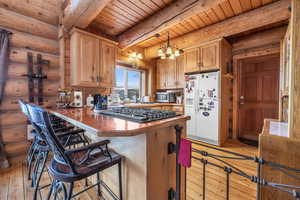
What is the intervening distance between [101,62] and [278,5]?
3.41m

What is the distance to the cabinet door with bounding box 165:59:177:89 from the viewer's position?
4.18m

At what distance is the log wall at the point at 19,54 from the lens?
212 cm

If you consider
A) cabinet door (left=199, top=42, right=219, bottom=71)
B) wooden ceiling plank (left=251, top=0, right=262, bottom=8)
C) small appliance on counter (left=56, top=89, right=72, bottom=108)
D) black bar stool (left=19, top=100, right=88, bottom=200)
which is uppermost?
wooden ceiling plank (left=251, top=0, right=262, bottom=8)

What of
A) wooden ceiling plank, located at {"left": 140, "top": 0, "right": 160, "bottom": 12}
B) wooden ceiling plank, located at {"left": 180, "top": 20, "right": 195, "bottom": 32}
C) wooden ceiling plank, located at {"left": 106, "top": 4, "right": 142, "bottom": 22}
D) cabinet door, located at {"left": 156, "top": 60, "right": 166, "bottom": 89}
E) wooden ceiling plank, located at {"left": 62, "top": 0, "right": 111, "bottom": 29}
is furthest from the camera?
cabinet door, located at {"left": 156, "top": 60, "right": 166, "bottom": 89}

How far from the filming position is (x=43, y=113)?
83 cm

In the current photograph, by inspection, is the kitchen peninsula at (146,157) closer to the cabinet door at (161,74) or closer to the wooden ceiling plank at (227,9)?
the wooden ceiling plank at (227,9)

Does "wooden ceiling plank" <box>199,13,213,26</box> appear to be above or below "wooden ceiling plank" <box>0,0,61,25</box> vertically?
above

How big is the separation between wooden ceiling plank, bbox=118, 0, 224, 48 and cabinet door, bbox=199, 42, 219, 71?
3.99ft

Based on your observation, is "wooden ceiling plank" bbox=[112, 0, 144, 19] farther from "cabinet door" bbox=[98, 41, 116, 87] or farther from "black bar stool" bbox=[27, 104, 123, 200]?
"black bar stool" bbox=[27, 104, 123, 200]

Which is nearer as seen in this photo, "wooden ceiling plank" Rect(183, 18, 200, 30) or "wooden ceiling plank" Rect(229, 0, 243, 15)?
"wooden ceiling plank" Rect(229, 0, 243, 15)

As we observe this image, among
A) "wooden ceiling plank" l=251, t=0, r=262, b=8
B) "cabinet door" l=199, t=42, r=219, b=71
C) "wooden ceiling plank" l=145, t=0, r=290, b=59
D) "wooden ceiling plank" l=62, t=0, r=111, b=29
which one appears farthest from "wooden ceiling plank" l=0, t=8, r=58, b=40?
"wooden ceiling plank" l=251, t=0, r=262, b=8

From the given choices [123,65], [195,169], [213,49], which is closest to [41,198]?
[195,169]

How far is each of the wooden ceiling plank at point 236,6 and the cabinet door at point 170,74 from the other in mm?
1981

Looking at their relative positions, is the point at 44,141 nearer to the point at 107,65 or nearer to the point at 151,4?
the point at 107,65
